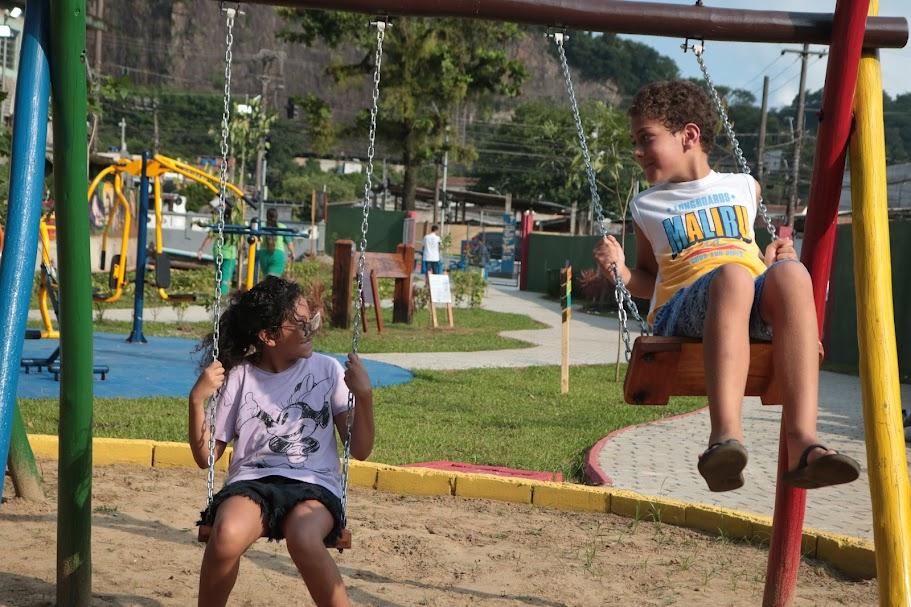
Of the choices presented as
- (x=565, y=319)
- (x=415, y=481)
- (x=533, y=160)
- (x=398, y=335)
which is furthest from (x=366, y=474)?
(x=533, y=160)

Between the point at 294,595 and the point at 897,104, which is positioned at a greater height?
the point at 897,104

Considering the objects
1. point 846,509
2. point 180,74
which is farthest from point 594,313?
point 180,74

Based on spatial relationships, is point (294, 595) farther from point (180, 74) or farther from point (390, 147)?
point (180, 74)

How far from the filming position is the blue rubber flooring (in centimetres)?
945

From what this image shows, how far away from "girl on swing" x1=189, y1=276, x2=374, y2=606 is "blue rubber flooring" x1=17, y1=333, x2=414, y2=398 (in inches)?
182

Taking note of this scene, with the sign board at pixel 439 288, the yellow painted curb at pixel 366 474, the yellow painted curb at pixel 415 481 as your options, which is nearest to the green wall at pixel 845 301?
the sign board at pixel 439 288

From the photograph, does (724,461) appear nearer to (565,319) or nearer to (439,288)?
(565,319)

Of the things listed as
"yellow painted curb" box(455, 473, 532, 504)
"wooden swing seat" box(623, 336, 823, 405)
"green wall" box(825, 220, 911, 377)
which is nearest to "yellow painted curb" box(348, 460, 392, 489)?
"yellow painted curb" box(455, 473, 532, 504)

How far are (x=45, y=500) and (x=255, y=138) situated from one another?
32068 millimetres

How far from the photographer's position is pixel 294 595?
4.24 meters

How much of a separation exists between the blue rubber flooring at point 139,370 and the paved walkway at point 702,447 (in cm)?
158

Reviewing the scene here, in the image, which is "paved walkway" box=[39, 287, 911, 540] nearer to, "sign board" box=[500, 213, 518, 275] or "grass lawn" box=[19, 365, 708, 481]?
"grass lawn" box=[19, 365, 708, 481]

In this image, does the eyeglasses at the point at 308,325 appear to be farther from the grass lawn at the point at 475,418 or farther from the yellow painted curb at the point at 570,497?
the grass lawn at the point at 475,418

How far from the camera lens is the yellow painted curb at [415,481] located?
237 inches
